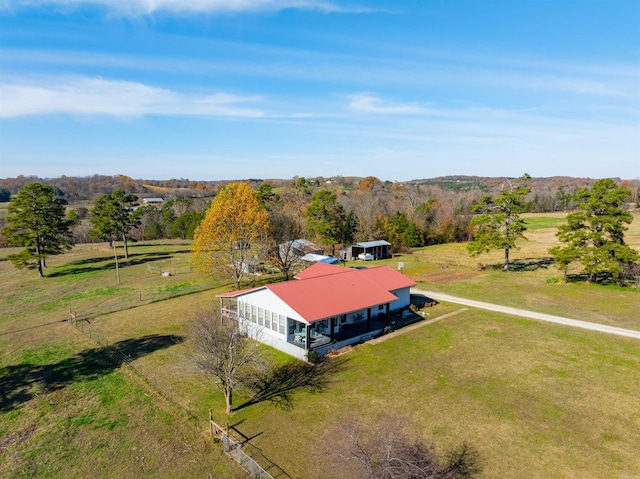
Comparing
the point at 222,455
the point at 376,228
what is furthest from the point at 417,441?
the point at 376,228

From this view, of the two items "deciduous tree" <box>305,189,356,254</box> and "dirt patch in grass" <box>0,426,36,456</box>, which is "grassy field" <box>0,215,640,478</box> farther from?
"deciduous tree" <box>305,189,356,254</box>

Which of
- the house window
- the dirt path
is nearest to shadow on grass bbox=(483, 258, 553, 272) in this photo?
the dirt path

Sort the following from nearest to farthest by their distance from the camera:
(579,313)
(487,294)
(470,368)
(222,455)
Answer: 1. (222,455)
2. (470,368)
3. (579,313)
4. (487,294)

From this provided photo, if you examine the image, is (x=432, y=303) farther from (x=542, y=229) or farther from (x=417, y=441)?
(x=542, y=229)

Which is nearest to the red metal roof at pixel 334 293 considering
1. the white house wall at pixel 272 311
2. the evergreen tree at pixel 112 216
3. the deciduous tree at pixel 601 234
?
the white house wall at pixel 272 311

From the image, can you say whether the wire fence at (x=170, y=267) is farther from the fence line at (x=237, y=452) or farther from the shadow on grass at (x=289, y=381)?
the fence line at (x=237, y=452)

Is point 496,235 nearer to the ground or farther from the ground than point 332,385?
farther from the ground
